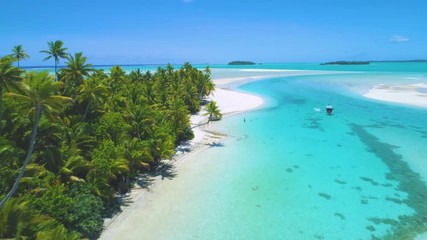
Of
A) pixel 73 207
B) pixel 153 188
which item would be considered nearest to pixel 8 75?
pixel 73 207

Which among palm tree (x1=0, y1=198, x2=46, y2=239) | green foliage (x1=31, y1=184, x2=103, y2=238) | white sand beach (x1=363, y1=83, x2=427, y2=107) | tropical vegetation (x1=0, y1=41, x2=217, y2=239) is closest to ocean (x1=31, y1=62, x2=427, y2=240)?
green foliage (x1=31, y1=184, x2=103, y2=238)

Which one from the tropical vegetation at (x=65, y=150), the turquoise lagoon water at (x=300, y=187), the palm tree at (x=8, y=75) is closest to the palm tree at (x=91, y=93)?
the tropical vegetation at (x=65, y=150)

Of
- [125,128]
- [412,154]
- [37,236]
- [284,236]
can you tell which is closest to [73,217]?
[37,236]

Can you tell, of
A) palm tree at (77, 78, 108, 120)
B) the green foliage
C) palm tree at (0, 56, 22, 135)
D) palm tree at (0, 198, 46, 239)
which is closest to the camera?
palm tree at (0, 198, 46, 239)

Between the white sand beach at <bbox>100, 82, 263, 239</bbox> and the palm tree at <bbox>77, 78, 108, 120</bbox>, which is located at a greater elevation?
the palm tree at <bbox>77, 78, 108, 120</bbox>

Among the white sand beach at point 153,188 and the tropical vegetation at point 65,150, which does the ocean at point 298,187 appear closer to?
the white sand beach at point 153,188

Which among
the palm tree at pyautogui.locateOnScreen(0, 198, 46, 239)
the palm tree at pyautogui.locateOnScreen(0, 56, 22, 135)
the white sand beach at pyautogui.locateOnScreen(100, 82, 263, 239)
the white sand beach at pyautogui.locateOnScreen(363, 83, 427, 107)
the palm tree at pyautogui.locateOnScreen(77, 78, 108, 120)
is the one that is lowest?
the white sand beach at pyautogui.locateOnScreen(100, 82, 263, 239)

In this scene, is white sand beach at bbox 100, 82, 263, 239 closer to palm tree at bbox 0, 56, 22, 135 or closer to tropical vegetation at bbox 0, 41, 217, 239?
tropical vegetation at bbox 0, 41, 217, 239
